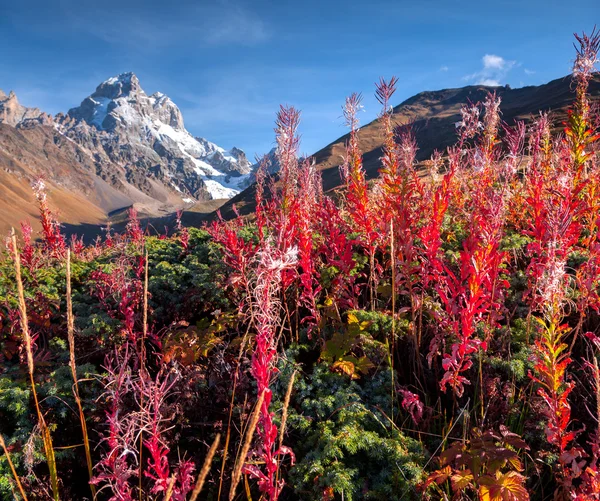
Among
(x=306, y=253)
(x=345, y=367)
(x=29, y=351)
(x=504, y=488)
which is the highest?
(x=306, y=253)

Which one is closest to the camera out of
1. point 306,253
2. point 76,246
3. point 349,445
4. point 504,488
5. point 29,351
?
point 29,351

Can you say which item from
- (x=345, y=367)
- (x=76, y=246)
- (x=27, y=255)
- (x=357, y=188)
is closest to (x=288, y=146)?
(x=357, y=188)

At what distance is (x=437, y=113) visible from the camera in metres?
113

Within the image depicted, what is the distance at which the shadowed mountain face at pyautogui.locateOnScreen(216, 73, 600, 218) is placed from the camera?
207 ft

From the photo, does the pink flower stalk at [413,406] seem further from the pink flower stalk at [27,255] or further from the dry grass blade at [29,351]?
the pink flower stalk at [27,255]

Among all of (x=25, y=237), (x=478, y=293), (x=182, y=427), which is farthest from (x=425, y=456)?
(x=25, y=237)

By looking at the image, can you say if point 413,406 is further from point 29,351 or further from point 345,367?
point 29,351

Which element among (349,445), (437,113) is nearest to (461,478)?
(349,445)

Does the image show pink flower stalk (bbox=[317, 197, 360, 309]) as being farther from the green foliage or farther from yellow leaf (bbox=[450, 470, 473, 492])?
yellow leaf (bbox=[450, 470, 473, 492])

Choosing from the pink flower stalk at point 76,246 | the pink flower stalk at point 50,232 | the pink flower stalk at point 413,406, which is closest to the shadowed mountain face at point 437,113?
the pink flower stalk at point 76,246

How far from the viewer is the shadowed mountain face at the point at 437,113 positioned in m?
63.2

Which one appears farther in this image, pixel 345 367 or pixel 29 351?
pixel 345 367

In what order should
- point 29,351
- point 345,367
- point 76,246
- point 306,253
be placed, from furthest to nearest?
1. point 76,246
2. point 306,253
3. point 345,367
4. point 29,351

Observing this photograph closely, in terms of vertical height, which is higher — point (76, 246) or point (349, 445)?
point (76, 246)
